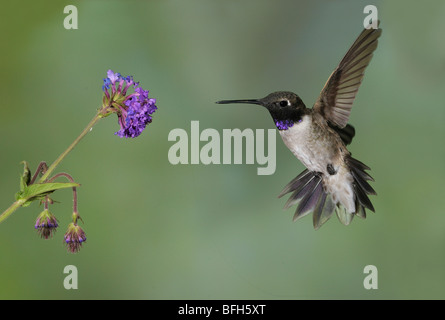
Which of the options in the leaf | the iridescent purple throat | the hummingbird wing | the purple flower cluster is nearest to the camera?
the leaf

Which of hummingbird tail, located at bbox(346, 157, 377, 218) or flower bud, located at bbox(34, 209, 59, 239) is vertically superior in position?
hummingbird tail, located at bbox(346, 157, 377, 218)

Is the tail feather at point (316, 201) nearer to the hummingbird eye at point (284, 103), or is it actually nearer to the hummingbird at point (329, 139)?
the hummingbird at point (329, 139)

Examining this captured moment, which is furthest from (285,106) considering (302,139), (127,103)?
(127,103)

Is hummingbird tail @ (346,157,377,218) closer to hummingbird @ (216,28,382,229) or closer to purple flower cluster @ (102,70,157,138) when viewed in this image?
hummingbird @ (216,28,382,229)

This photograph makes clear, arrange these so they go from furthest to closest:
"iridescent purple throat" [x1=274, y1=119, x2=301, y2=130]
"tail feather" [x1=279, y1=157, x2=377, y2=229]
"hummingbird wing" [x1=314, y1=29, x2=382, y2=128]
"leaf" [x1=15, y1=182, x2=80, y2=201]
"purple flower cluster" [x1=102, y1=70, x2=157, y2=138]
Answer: "tail feather" [x1=279, y1=157, x2=377, y2=229] → "iridescent purple throat" [x1=274, y1=119, x2=301, y2=130] → "hummingbird wing" [x1=314, y1=29, x2=382, y2=128] → "purple flower cluster" [x1=102, y1=70, x2=157, y2=138] → "leaf" [x1=15, y1=182, x2=80, y2=201]

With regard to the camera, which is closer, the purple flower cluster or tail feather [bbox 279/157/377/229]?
the purple flower cluster

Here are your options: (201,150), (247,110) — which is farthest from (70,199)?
(247,110)

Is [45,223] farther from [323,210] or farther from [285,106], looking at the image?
[323,210]

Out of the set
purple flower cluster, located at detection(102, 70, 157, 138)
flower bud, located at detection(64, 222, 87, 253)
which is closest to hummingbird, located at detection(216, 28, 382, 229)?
purple flower cluster, located at detection(102, 70, 157, 138)

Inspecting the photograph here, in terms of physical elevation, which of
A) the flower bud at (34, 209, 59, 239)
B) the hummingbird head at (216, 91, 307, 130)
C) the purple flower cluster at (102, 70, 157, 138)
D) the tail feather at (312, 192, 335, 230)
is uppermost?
the hummingbird head at (216, 91, 307, 130)
